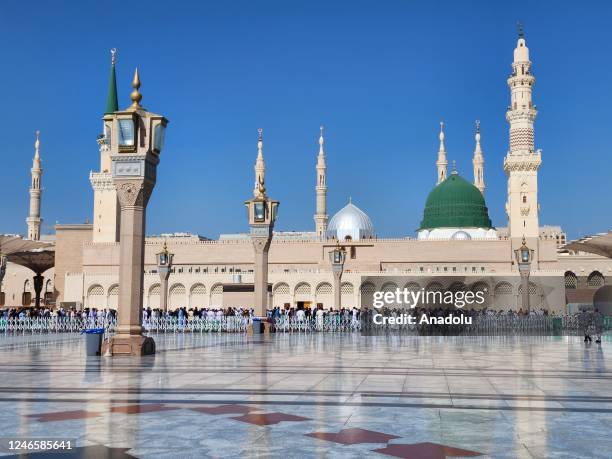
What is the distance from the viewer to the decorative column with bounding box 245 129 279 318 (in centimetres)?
1866

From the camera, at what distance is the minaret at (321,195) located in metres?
58.6

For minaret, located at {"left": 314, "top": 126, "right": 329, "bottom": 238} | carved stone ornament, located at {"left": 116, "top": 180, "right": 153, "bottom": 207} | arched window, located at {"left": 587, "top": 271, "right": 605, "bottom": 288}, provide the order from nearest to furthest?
carved stone ornament, located at {"left": 116, "top": 180, "right": 153, "bottom": 207}
arched window, located at {"left": 587, "top": 271, "right": 605, "bottom": 288}
minaret, located at {"left": 314, "top": 126, "right": 329, "bottom": 238}

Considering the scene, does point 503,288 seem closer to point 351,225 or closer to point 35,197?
point 351,225

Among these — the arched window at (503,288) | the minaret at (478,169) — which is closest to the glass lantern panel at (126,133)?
the arched window at (503,288)

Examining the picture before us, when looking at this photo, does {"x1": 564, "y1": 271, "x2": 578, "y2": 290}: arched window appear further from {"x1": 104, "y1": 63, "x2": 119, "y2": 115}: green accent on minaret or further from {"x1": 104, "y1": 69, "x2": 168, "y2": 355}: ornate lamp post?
{"x1": 104, "y1": 69, "x2": 168, "y2": 355}: ornate lamp post

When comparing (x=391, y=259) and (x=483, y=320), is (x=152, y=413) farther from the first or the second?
(x=391, y=259)

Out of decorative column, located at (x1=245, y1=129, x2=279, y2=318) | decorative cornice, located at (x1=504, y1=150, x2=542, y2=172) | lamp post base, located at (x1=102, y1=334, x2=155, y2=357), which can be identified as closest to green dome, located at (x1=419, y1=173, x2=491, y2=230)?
decorative cornice, located at (x1=504, y1=150, x2=542, y2=172)

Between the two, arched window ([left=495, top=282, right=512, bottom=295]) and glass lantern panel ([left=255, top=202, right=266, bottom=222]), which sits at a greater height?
glass lantern panel ([left=255, top=202, right=266, bottom=222])

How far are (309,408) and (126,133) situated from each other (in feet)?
24.0

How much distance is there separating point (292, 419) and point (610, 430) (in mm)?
2107

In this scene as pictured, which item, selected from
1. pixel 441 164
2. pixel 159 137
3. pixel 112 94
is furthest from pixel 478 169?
pixel 159 137

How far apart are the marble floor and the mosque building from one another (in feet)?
117

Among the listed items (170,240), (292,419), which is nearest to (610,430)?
(292,419)

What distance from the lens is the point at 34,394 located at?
6.32m
